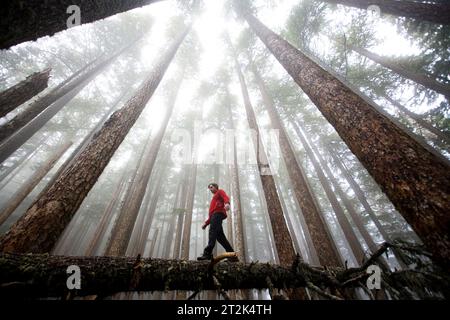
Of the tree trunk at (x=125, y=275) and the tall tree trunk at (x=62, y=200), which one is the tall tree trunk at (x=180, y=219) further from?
the tree trunk at (x=125, y=275)

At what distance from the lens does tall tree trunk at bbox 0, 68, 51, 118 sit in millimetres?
4988

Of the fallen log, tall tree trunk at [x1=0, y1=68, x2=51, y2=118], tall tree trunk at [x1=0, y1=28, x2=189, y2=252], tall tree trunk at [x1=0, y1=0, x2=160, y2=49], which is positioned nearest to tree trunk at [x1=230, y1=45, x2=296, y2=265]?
the fallen log

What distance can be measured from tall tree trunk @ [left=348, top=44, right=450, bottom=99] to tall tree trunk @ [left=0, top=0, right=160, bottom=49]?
1063 cm

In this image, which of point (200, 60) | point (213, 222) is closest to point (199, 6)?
point (200, 60)

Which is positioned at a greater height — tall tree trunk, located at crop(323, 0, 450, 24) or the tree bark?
tall tree trunk, located at crop(323, 0, 450, 24)

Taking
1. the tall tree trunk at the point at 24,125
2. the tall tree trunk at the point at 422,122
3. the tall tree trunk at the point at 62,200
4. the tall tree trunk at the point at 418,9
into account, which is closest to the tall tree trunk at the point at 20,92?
the tall tree trunk at the point at 62,200

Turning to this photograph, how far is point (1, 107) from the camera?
16.1ft

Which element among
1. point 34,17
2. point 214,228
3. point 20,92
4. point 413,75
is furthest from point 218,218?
point 413,75

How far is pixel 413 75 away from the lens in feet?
28.4

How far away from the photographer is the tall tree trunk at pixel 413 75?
792 centimetres

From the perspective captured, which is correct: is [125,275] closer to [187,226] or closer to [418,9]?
[187,226]

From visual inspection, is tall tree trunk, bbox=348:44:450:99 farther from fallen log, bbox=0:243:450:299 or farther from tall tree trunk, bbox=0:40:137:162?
tall tree trunk, bbox=0:40:137:162
